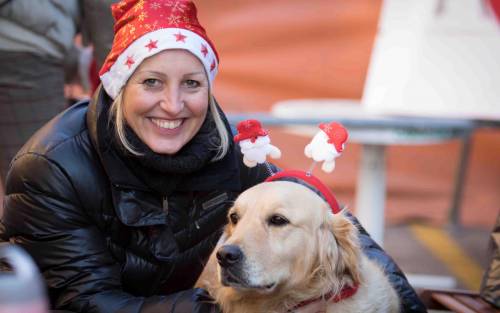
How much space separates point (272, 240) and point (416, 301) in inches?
26.1

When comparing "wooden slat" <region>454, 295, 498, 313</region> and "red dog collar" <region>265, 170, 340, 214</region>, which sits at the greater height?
"red dog collar" <region>265, 170, 340, 214</region>

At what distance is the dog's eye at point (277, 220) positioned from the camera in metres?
2.55

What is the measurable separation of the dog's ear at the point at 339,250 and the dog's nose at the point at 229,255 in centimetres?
32

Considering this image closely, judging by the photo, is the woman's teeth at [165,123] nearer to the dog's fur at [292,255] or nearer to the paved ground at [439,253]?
the dog's fur at [292,255]

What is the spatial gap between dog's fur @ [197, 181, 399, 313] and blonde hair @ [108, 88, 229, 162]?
211mm

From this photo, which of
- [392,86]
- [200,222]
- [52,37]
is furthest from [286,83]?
[200,222]

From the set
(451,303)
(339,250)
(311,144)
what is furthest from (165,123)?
(451,303)

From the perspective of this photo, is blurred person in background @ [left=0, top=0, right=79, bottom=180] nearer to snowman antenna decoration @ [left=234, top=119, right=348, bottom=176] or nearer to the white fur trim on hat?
the white fur trim on hat

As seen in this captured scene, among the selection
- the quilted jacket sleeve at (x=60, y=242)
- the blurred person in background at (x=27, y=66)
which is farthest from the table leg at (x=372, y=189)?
the quilted jacket sleeve at (x=60, y=242)

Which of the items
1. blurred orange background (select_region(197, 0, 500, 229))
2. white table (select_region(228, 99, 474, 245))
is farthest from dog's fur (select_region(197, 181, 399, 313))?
blurred orange background (select_region(197, 0, 500, 229))

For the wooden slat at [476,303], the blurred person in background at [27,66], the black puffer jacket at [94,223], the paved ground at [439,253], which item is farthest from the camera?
the paved ground at [439,253]

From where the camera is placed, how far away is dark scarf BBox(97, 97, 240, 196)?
2619 millimetres

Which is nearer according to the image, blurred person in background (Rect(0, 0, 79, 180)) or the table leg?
blurred person in background (Rect(0, 0, 79, 180))

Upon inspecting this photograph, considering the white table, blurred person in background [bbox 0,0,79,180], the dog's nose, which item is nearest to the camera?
the dog's nose
